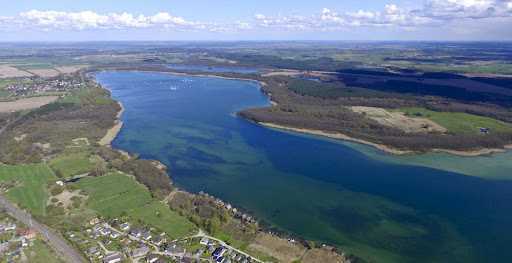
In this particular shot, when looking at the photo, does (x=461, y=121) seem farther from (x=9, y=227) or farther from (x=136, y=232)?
(x=9, y=227)

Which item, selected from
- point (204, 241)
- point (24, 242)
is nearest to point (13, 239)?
point (24, 242)

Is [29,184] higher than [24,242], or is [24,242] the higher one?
[29,184]

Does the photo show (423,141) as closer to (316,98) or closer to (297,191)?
(297,191)

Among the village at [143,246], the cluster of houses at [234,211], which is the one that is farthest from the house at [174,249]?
the cluster of houses at [234,211]

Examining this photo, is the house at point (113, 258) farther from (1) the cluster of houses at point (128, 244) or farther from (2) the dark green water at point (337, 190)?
(2) the dark green water at point (337, 190)

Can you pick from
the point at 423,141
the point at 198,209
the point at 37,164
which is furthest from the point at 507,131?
the point at 37,164

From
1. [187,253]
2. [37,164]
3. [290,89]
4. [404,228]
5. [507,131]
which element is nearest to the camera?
[187,253]
